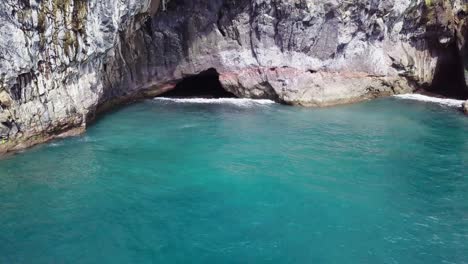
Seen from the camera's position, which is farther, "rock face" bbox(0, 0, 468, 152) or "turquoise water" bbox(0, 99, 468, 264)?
"rock face" bbox(0, 0, 468, 152)

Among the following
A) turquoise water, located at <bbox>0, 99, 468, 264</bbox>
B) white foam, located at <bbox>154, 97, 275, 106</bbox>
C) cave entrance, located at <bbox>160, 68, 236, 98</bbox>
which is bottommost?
turquoise water, located at <bbox>0, 99, 468, 264</bbox>

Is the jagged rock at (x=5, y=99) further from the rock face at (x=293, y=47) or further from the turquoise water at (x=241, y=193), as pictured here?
the rock face at (x=293, y=47)

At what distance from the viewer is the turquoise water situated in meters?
15.5

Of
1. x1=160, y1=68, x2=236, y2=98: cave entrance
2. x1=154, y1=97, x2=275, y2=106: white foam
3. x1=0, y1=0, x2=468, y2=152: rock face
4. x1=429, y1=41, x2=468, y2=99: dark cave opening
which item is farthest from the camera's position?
x1=160, y1=68, x2=236, y2=98: cave entrance

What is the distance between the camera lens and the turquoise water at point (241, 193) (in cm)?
1546

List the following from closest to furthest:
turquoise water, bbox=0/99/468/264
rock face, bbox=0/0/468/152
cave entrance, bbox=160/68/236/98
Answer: turquoise water, bbox=0/99/468/264 < rock face, bbox=0/0/468/152 < cave entrance, bbox=160/68/236/98

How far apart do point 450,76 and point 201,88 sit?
19743mm

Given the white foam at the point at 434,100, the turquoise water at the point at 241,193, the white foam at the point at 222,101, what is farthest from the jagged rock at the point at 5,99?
the white foam at the point at 434,100

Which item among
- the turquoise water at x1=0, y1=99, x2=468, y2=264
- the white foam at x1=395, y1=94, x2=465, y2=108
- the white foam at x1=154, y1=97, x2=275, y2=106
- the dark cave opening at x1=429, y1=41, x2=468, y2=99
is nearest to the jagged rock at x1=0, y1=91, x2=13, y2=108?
the turquoise water at x1=0, y1=99, x2=468, y2=264

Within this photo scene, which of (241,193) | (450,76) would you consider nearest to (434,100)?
(450,76)

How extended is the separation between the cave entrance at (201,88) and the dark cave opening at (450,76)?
1612 centimetres

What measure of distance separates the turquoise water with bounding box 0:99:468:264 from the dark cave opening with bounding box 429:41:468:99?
743 cm

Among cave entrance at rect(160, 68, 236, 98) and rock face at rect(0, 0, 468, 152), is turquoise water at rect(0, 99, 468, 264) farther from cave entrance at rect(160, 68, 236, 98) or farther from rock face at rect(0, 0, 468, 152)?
cave entrance at rect(160, 68, 236, 98)

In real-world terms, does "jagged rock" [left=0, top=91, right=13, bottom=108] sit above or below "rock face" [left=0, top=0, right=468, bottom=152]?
below
